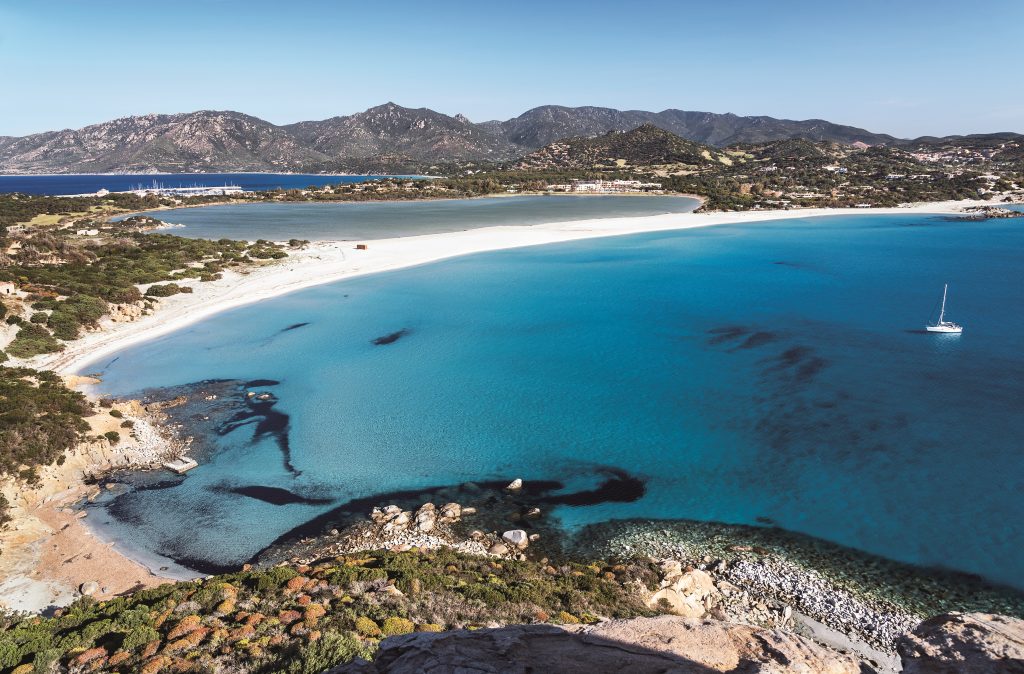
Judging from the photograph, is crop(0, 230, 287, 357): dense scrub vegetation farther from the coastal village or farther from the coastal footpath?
the coastal footpath

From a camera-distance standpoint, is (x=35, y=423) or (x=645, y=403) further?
(x=645, y=403)

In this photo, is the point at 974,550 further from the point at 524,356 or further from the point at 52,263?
the point at 52,263

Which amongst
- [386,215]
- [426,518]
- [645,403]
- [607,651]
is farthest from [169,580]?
[386,215]

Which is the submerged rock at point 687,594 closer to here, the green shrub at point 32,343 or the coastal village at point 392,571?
the coastal village at point 392,571

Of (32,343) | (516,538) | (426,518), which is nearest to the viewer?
(516,538)

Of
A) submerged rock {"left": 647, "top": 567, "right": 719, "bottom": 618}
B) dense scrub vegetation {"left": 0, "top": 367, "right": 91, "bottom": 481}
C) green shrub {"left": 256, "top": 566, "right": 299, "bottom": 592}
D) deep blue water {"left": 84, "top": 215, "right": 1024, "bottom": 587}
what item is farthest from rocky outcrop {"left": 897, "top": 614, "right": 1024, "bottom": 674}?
dense scrub vegetation {"left": 0, "top": 367, "right": 91, "bottom": 481}

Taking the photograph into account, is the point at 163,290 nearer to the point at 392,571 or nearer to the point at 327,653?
the point at 392,571

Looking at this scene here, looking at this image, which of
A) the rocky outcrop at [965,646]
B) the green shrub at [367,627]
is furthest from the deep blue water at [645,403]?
the rocky outcrop at [965,646]
